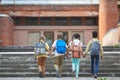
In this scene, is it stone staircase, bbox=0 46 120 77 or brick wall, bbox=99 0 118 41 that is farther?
brick wall, bbox=99 0 118 41

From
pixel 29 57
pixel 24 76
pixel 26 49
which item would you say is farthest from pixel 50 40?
pixel 24 76

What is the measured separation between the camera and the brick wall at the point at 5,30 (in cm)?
3297

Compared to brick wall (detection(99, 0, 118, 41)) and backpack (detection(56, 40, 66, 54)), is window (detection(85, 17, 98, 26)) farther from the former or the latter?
backpack (detection(56, 40, 66, 54))

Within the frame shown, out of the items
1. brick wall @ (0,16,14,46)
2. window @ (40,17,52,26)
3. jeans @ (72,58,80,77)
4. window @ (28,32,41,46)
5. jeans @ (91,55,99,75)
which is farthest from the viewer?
window @ (40,17,52,26)

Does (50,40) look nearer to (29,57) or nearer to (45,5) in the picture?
(45,5)

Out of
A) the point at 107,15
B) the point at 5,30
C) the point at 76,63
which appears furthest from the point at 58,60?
the point at 107,15

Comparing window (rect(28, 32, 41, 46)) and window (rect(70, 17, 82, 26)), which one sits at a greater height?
window (rect(70, 17, 82, 26))

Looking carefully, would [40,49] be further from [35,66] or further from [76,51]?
[35,66]

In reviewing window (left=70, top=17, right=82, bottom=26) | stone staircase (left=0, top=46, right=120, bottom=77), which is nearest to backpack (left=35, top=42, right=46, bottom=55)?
stone staircase (left=0, top=46, right=120, bottom=77)

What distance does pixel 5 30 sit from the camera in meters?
33.3

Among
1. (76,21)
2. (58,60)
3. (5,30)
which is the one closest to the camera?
(58,60)

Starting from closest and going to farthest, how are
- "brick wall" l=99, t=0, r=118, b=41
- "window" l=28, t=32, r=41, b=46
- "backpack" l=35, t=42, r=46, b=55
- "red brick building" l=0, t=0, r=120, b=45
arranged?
"backpack" l=35, t=42, r=46, b=55 → "brick wall" l=99, t=0, r=118, b=41 → "red brick building" l=0, t=0, r=120, b=45 → "window" l=28, t=32, r=41, b=46

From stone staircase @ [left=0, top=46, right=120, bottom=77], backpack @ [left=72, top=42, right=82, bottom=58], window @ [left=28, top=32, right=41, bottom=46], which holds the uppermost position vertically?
window @ [left=28, top=32, right=41, bottom=46]

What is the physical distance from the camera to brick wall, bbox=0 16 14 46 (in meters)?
33.0
